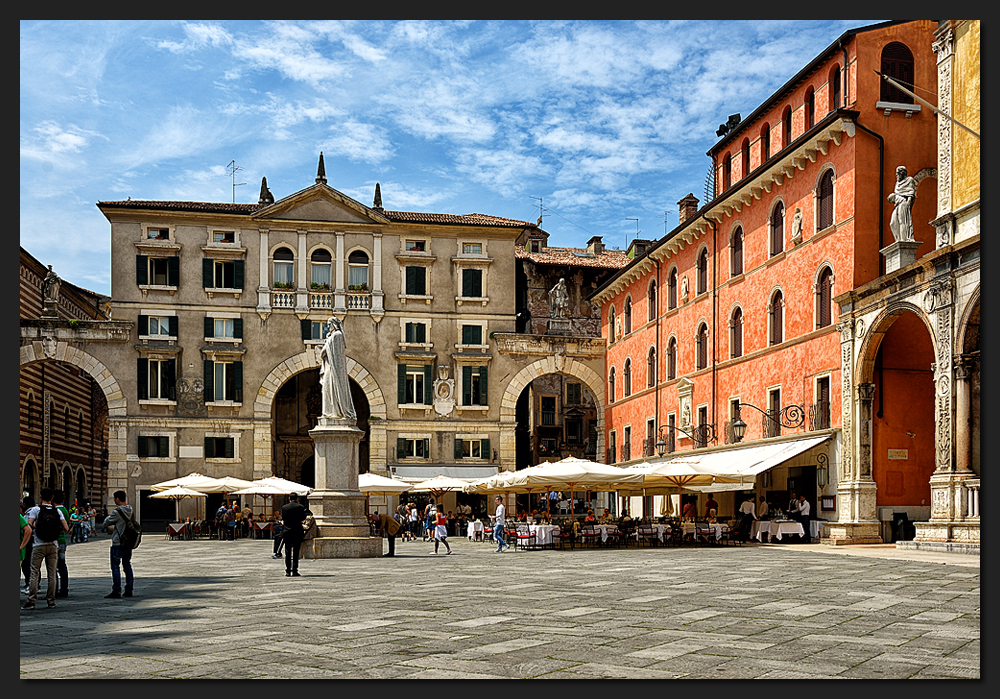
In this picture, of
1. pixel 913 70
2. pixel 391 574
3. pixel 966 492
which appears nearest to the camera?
pixel 391 574

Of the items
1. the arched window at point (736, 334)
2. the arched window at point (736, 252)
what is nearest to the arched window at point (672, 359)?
the arched window at point (736, 334)

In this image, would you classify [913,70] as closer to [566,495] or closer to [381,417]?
[381,417]

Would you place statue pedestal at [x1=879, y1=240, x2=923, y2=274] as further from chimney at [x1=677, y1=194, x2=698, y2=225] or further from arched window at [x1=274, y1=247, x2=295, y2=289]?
arched window at [x1=274, y1=247, x2=295, y2=289]

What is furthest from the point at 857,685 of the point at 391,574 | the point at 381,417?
the point at 381,417

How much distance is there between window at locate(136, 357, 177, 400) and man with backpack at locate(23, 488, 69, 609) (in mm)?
32794

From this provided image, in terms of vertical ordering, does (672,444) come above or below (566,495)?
above

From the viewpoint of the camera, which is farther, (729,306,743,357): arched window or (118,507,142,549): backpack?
(729,306,743,357): arched window

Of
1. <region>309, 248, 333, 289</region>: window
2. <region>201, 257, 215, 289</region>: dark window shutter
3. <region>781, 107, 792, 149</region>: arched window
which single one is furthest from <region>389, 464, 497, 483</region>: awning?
<region>781, 107, 792, 149</region>: arched window

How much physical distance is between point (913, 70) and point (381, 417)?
27.4 m

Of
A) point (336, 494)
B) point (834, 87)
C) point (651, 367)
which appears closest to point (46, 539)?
point (336, 494)

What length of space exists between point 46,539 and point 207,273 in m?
34.0

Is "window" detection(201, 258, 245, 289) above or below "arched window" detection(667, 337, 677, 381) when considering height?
above

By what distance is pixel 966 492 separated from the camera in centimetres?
1998

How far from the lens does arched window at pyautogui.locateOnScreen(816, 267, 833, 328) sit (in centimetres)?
2670
